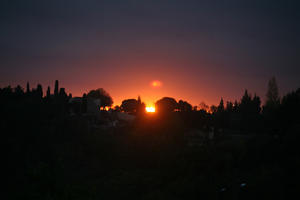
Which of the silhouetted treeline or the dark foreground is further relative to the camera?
the silhouetted treeline

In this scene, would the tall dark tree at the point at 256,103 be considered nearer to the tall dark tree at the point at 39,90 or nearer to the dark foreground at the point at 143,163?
the dark foreground at the point at 143,163

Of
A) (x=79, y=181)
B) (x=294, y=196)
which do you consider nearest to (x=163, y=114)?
(x=79, y=181)

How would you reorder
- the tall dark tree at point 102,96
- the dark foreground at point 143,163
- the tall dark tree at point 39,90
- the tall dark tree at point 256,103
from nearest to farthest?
the dark foreground at point 143,163 < the tall dark tree at point 39,90 < the tall dark tree at point 256,103 < the tall dark tree at point 102,96

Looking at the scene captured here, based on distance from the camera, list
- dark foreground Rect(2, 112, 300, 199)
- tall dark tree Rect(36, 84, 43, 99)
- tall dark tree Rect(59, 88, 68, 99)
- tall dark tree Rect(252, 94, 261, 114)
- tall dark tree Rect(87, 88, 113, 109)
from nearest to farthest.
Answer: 1. dark foreground Rect(2, 112, 300, 199)
2. tall dark tree Rect(36, 84, 43, 99)
3. tall dark tree Rect(59, 88, 68, 99)
4. tall dark tree Rect(252, 94, 261, 114)
5. tall dark tree Rect(87, 88, 113, 109)

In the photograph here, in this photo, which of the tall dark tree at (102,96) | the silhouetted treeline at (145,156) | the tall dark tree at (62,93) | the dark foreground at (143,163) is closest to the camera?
the dark foreground at (143,163)

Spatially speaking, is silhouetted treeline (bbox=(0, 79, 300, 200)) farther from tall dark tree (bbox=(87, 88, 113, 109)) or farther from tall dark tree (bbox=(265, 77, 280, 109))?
tall dark tree (bbox=(87, 88, 113, 109))

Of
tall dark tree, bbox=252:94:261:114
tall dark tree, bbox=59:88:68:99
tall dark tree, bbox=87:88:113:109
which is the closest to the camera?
tall dark tree, bbox=59:88:68:99

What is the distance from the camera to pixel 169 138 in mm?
43781

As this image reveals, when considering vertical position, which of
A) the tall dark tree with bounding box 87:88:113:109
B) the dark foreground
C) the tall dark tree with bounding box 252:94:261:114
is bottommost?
the dark foreground

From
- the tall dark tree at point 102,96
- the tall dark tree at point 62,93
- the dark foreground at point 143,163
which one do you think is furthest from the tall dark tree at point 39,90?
the tall dark tree at point 102,96

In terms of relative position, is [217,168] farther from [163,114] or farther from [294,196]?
[163,114]

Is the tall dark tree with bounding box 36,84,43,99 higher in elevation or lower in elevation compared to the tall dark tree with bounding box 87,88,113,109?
lower

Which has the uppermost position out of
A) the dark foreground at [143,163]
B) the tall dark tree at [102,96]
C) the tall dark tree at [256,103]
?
the tall dark tree at [102,96]

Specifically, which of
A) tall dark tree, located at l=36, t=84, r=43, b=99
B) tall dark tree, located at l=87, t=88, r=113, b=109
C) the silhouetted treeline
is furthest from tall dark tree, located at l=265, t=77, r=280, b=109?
tall dark tree, located at l=36, t=84, r=43, b=99
